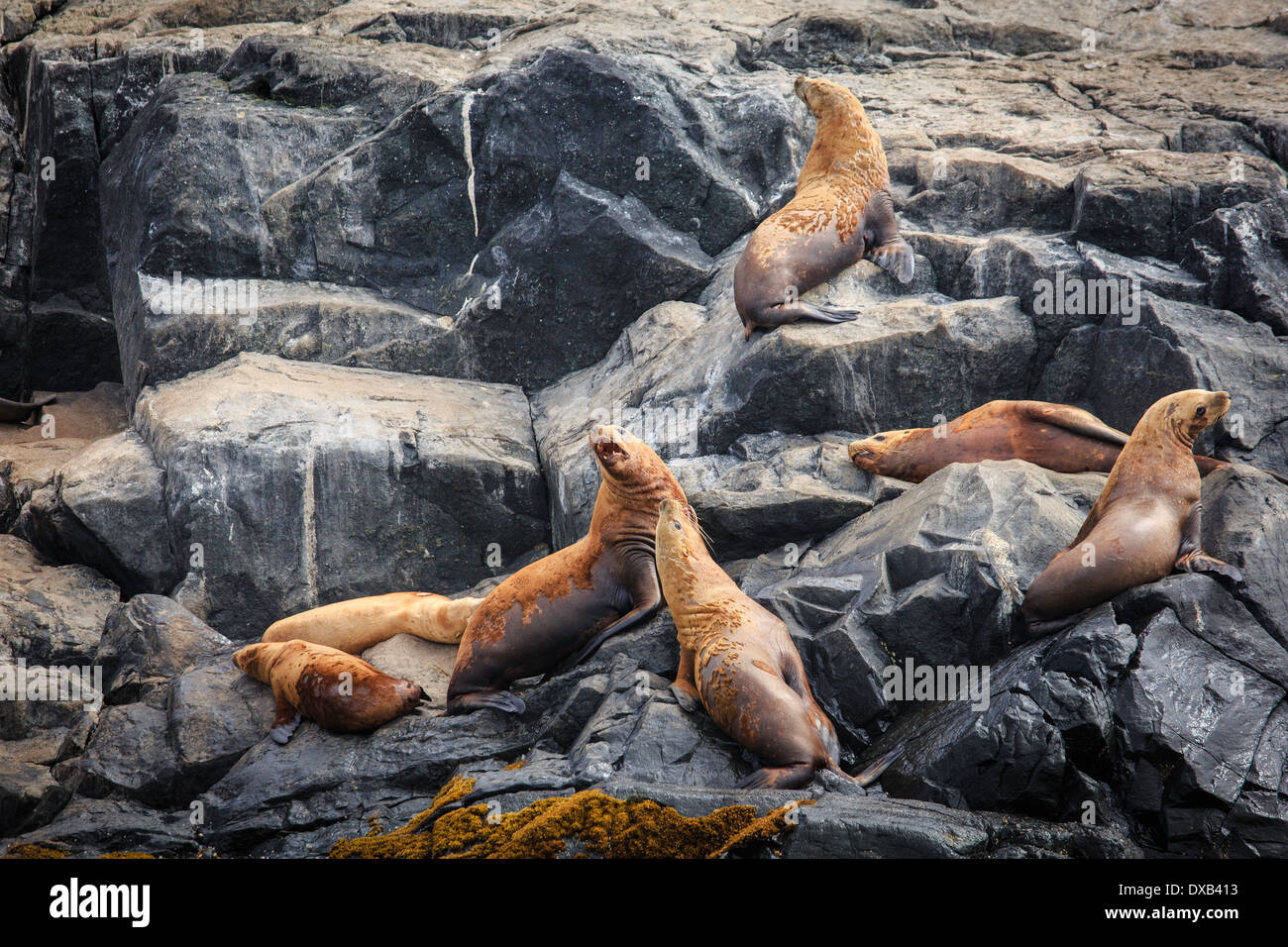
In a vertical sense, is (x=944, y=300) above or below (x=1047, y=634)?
above

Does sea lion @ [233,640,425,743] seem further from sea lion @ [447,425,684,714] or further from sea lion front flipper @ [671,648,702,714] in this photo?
sea lion front flipper @ [671,648,702,714]

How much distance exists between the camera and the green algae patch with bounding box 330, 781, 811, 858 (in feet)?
14.7

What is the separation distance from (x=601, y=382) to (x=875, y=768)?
18.2 ft

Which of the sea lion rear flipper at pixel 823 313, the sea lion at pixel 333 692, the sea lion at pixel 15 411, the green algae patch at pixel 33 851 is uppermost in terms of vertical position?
the sea lion rear flipper at pixel 823 313

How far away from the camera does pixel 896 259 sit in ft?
30.2

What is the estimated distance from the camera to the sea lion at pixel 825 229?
8.76 metres

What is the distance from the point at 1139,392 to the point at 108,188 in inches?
391

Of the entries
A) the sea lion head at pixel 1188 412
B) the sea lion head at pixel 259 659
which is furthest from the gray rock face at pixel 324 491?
the sea lion head at pixel 1188 412

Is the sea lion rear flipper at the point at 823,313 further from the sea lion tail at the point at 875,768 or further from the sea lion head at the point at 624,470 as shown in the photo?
the sea lion tail at the point at 875,768

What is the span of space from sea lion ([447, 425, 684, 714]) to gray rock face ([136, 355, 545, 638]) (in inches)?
92.1

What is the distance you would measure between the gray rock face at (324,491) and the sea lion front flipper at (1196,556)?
519cm
